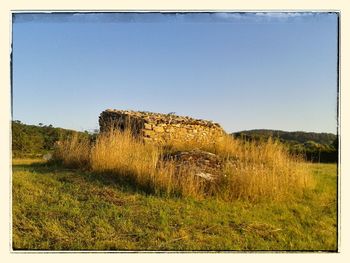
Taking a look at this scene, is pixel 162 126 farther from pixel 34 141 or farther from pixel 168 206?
pixel 34 141

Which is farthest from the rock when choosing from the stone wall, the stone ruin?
the stone wall

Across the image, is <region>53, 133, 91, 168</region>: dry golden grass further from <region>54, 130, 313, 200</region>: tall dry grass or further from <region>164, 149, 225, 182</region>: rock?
<region>164, 149, 225, 182</region>: rock

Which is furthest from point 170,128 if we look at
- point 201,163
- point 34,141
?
point 34,141

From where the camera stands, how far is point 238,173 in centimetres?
762

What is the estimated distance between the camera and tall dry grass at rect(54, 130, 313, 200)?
7.43 meters

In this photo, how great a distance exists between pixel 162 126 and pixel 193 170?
15.8 ft

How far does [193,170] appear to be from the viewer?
26.1ft

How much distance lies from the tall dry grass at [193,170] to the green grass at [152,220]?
266mm

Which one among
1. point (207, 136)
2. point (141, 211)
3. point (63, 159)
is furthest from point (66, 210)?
point (207, 136)

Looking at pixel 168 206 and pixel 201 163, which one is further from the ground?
pixel 201 163

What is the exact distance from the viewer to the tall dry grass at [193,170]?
7.43 meters

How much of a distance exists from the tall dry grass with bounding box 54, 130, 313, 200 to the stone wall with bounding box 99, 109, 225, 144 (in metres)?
1.03

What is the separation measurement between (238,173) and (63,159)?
5.40 metres
